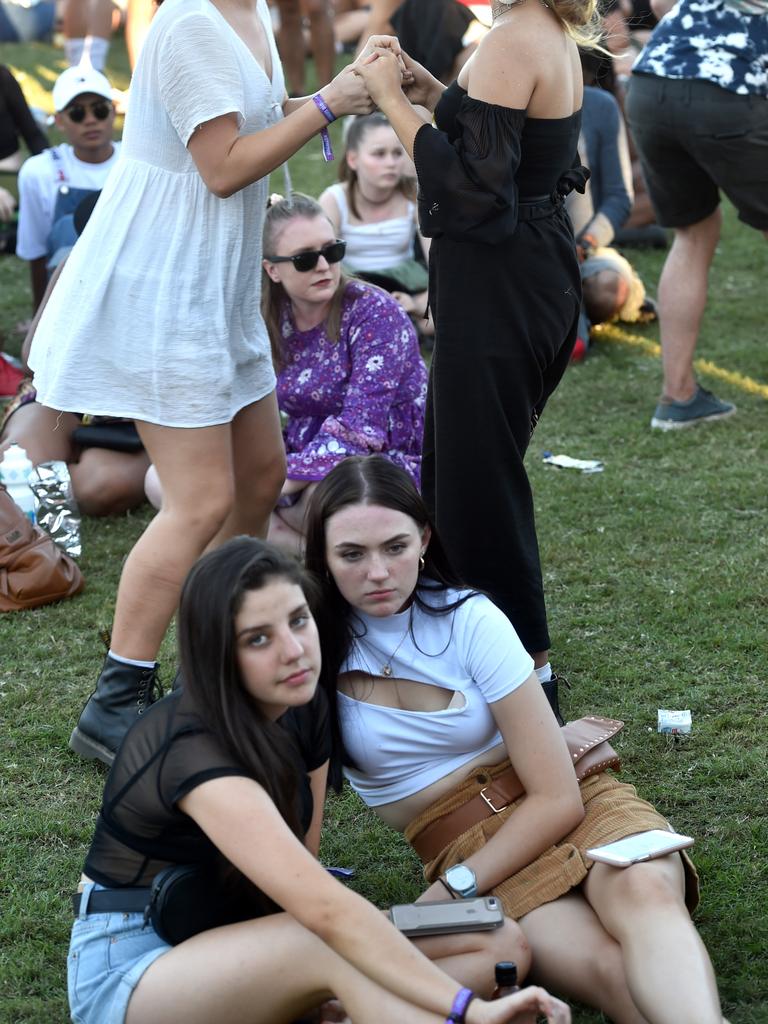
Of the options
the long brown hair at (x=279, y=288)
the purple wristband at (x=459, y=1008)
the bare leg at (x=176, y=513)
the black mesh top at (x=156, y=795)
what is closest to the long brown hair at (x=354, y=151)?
the long brown hair at (x=279, y=288)

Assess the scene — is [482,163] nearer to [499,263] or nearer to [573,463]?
[499,263]

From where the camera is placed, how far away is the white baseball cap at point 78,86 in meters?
6.03

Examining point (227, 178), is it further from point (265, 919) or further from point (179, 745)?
point (265, 919)

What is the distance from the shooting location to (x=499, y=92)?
2.77m

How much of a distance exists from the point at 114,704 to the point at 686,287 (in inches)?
117

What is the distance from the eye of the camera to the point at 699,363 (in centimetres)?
603

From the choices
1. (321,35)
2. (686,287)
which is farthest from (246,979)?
(321,35)

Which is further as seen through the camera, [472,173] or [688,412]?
[688,412]

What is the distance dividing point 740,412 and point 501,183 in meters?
2.91

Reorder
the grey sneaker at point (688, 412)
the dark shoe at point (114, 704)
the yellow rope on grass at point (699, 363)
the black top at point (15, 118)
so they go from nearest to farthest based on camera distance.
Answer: the dark shoe at point (114, 704)
the grey sneaker at point (688, 412)
the yellow rope on grass at point (699, 363)
the black top at point (15, 118)

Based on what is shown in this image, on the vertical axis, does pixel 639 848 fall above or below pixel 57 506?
above

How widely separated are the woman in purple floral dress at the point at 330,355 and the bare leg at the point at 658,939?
6.97ft

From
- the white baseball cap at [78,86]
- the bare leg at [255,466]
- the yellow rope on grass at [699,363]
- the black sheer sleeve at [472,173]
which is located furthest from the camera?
the white baseball cap at [78,86]

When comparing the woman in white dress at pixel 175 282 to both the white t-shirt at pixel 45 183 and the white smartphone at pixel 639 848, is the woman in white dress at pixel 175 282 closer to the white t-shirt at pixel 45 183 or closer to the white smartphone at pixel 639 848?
the white smartphone at pixel 639 848
